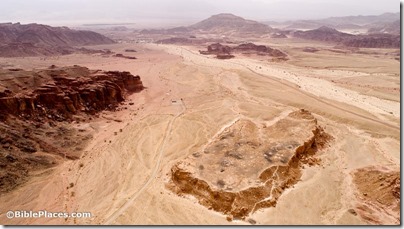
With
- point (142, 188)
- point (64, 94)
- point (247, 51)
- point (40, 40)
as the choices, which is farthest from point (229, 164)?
point (40, 40)

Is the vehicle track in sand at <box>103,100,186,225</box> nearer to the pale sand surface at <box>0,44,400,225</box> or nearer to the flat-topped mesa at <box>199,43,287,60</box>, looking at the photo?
the pale sand surface at <box>0,44,400,225</box>

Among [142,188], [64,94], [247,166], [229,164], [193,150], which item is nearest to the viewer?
[142,188]

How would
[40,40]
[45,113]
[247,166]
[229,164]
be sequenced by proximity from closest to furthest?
[247,166]
[229,164]
[45,113]
[40,40]

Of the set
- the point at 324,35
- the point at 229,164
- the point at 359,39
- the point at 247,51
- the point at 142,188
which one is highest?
the point at 324,35

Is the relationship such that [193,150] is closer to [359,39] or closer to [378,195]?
[378,195]

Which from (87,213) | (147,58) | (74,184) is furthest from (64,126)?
(147,58)

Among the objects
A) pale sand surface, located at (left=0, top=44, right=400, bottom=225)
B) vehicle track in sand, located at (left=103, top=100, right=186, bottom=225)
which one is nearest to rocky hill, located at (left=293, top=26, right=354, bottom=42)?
pale sand surface, located at (left=0, top=44, right=400, bottom=225)

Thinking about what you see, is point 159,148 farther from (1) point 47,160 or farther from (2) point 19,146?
(2) point 19,146
